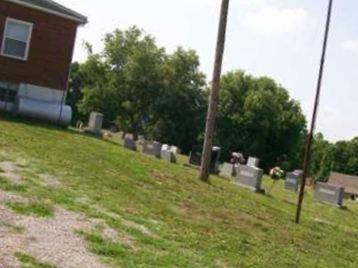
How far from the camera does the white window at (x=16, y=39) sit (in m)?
31.5

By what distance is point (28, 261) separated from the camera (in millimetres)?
8992

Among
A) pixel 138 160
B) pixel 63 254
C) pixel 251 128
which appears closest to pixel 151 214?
pixel 63 254

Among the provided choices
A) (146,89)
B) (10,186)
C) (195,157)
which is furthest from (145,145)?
A: (146,89)

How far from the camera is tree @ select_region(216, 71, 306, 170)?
297 ft

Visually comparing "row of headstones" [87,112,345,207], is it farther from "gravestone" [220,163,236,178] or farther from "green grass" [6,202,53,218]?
"green grass" [6,202,53,218]

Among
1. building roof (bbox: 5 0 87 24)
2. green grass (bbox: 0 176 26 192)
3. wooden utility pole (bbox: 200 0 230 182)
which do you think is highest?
building roof (bbox: 5 0 87 24)

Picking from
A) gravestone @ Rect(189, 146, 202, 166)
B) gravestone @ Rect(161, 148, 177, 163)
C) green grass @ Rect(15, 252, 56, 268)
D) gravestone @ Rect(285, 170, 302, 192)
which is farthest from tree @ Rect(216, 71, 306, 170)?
green grass @ Rect(15, 252, 56, 268)

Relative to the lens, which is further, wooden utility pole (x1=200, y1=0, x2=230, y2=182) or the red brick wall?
the red brick wall

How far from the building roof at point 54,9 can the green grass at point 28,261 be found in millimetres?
23780

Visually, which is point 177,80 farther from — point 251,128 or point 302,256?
point 302,256

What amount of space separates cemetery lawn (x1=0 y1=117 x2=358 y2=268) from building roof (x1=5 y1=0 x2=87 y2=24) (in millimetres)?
9164

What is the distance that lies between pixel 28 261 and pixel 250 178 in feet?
70.6

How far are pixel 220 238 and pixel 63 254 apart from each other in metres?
5.02

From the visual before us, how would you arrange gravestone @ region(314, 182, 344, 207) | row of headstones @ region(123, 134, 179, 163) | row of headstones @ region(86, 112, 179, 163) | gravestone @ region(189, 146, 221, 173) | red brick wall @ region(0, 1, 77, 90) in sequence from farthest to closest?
1. gravestone @ region(314, 182, 344, 207)
2. row of headstones @ region(123, 134, 179, 163)
3. gravestone @ region(189, 146, 221, 173)
4. row of headstones @ region(86, 112, 179, 163)
5. red brick wall @ region(0, 1, 77, 90)
